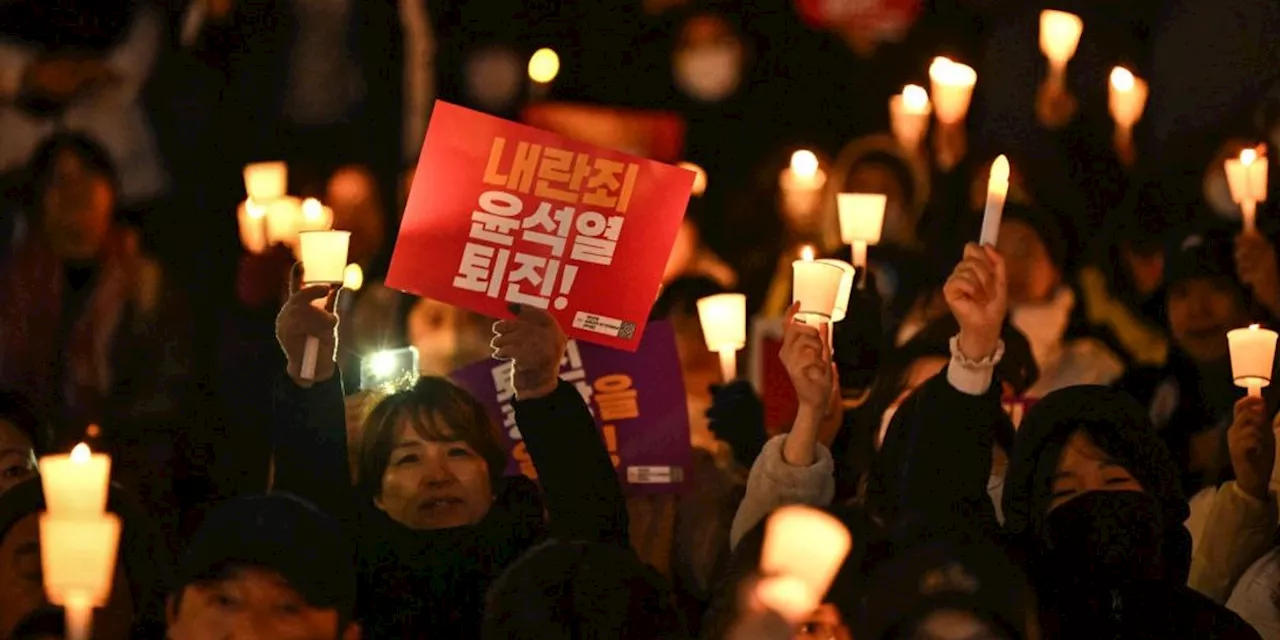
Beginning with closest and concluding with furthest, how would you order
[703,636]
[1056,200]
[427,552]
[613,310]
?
[703,636]
[427,552]
[613,310]
[1056,200]

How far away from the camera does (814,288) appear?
4.66 meters

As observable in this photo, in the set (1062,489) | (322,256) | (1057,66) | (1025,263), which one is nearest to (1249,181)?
(1025,263)

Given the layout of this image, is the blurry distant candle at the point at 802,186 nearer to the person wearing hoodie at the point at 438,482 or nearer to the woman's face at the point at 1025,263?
the woman's face at the point at 1025,263

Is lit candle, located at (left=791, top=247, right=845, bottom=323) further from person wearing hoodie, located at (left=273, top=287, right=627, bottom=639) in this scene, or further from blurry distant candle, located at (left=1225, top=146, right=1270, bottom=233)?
blurry distant candle, located at (left=1225, top=146, right=1270, bottom=233)

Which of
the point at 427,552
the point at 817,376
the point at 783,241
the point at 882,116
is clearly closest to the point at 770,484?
the point at 817,376

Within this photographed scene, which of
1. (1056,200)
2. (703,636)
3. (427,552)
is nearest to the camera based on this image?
(703,636)

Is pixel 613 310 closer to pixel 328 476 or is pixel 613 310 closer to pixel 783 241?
pixel 328 476

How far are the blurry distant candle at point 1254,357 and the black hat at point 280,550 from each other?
78.0 inches

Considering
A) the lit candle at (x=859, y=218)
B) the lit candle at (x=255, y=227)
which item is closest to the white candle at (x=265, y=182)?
the lit candle at (x=255, y=227)

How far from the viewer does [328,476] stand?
459 cm

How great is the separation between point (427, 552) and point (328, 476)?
10.4 inches

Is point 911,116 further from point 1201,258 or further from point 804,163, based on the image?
point 1201,258

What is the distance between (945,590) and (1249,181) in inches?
77.5

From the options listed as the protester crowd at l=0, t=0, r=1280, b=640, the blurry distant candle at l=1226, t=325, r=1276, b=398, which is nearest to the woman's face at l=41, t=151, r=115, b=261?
the protester crowd at l=0, t=0, r=1280, b=640
